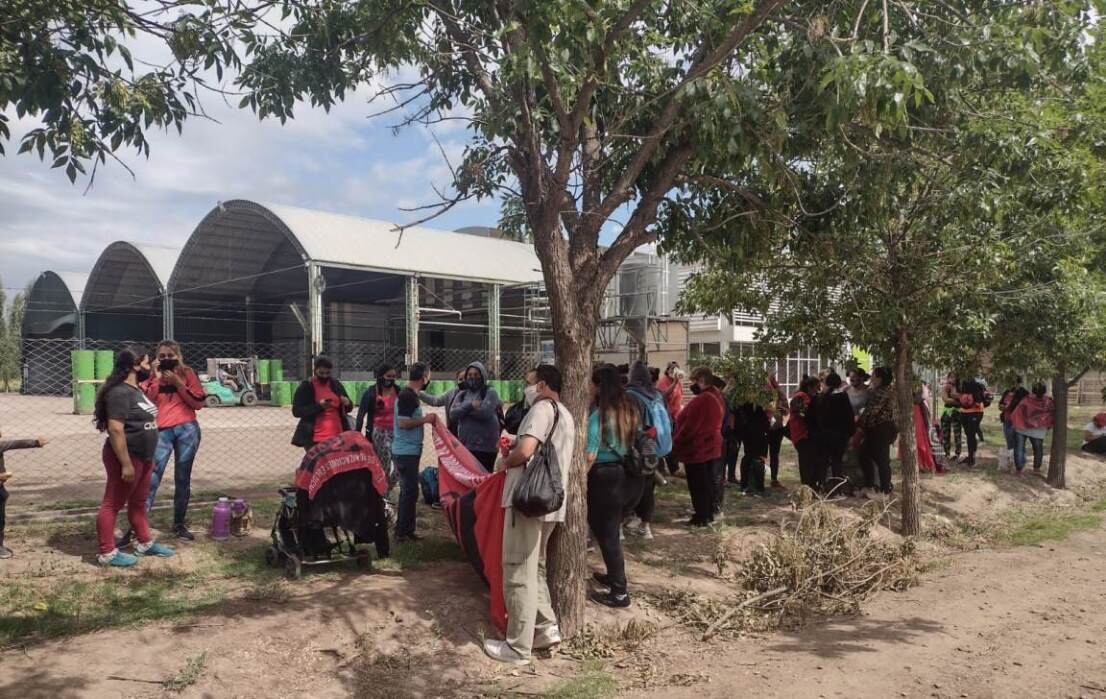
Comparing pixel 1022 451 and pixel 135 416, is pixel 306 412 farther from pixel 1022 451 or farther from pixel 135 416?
pixel 1022 451

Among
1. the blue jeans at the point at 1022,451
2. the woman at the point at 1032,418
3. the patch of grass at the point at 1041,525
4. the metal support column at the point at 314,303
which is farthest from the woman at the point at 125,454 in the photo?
the metal support column at the point at 314,303

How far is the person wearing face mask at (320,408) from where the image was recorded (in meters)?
7.11

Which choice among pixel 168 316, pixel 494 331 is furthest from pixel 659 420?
pixel 168 316

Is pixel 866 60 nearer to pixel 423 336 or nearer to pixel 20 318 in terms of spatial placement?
pixel 423 336

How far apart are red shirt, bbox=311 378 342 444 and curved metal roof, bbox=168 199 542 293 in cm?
1794

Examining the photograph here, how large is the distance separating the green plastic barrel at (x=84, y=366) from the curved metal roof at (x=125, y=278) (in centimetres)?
600

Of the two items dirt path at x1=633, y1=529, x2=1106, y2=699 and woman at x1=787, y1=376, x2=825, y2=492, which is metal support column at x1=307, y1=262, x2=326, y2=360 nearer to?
woman at x1=787, y1=376, x2=825, y2=492

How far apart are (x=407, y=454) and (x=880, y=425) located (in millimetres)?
6236

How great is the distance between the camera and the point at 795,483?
38.6 ft

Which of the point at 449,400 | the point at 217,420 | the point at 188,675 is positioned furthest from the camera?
the point at 217,420

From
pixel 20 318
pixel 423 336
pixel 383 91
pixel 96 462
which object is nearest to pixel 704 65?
pixel 383 91

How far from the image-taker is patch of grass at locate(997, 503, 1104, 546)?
29.9 ft

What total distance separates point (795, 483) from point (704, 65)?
7697 millimetres

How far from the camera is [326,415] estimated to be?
7.24 m
